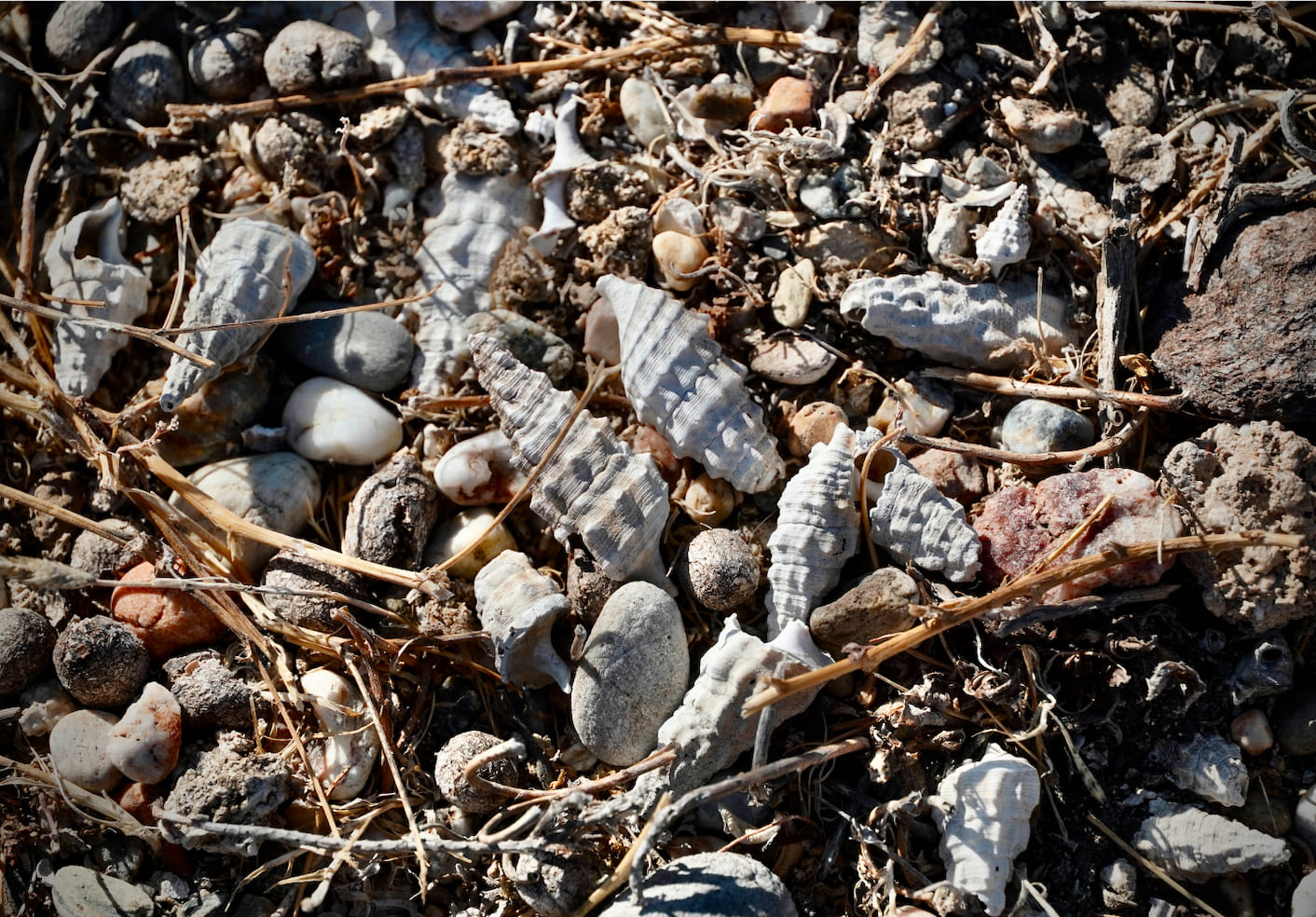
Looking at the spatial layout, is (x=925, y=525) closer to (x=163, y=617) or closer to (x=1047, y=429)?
(x=1047, y=429)

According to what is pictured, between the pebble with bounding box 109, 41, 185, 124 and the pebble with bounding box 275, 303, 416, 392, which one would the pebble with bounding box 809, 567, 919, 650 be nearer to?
the pebble with bounding box 275, 303, 416, 392

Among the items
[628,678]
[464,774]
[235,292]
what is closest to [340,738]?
[464,774]

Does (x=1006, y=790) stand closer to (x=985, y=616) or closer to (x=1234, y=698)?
(x=985, y=616)

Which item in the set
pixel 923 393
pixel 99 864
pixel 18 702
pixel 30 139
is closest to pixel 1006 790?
pixel 923 393

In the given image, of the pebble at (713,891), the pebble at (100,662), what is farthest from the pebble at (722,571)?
the pebble at (100,662)

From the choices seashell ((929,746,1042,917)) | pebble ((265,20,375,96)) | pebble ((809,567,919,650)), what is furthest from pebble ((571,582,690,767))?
pebble ((265,20,375,96))

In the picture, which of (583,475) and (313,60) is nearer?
(583,475)
